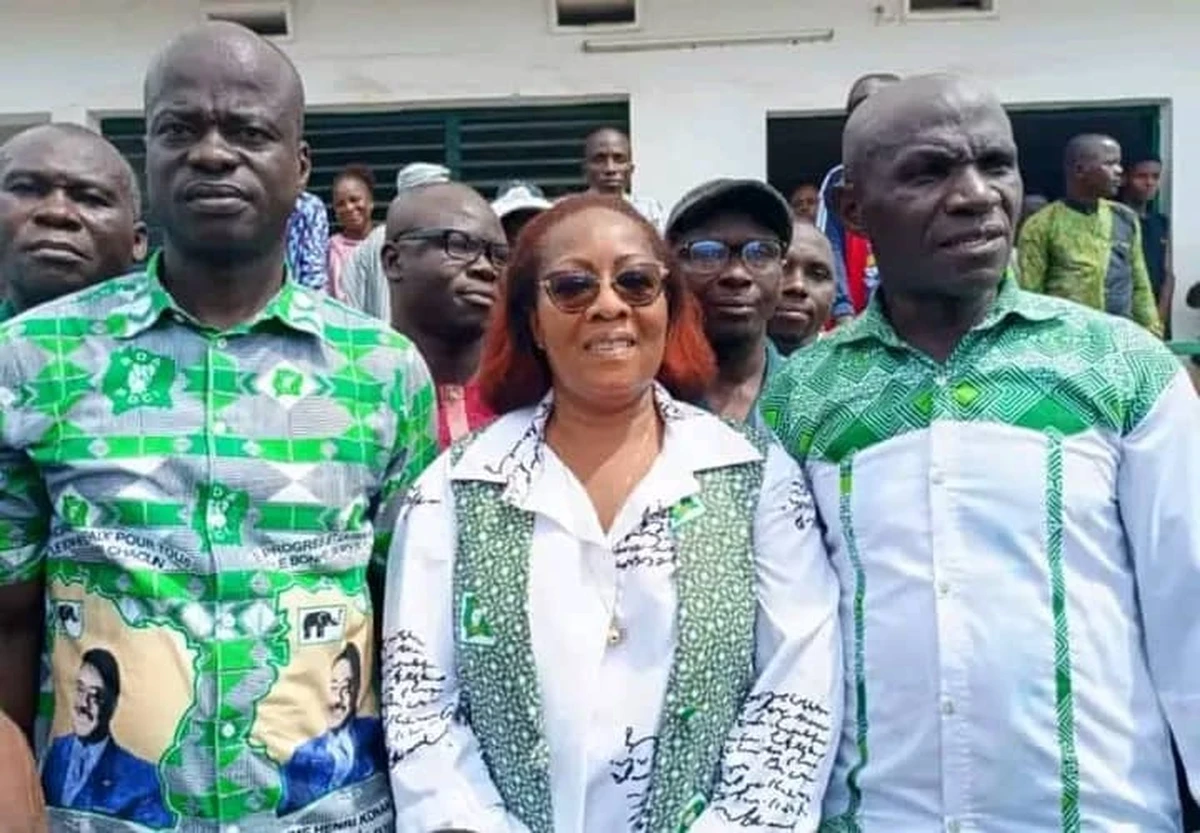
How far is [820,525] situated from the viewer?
8.14 ft

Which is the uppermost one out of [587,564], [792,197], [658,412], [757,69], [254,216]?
[757,69]

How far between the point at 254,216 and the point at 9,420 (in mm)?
520

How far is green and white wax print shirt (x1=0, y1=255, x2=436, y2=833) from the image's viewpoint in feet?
7.46

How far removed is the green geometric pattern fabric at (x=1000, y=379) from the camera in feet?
7.66

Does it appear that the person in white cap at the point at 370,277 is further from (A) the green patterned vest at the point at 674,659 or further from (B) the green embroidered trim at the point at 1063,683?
(B) the green embroidered trim at the point at 1063,683

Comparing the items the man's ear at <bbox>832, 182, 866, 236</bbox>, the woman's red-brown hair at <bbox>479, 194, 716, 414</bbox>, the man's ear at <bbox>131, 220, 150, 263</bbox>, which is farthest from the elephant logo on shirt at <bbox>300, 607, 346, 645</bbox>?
the man's ear at <bbox>131, 220, 150, 263</bbox>

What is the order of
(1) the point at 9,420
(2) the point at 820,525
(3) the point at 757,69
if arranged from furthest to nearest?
1. (3) the point at 757,69
2. (2) the point at 820,525
3. (1) the point at 9,420

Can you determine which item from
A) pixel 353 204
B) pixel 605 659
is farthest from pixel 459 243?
pixel 353 204

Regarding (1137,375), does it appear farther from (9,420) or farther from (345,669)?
(9,420)

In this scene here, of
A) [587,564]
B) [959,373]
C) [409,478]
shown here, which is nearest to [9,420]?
[409,478]

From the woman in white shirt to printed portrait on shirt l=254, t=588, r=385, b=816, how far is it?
0.23 ft

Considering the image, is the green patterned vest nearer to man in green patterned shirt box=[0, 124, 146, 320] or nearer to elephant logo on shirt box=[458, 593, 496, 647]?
elephant logo on shirt box=[458, 593, 496, 647]

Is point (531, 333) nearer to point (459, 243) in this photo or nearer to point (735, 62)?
point (459, 243)

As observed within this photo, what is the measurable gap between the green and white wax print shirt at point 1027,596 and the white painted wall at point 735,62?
758cm
